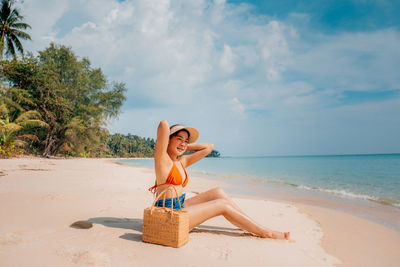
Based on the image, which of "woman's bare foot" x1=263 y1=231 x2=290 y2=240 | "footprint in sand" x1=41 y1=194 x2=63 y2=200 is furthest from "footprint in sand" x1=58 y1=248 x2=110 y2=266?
"footprint in sand" x1=41 y1=194 x2=63 y2=200

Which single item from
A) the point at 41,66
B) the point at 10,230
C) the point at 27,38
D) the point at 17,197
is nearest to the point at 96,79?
the point at 41,66

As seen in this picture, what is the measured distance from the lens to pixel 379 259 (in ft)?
10.0

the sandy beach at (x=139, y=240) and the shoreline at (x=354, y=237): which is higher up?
the sandy beach at (x=139, y=240)

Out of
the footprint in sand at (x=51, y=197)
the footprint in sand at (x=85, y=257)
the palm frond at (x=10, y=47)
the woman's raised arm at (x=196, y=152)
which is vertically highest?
the palm frond at (x=10, y=47)

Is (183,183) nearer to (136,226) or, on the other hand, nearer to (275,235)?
(136,226)

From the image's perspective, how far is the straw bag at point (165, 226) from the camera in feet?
7.70

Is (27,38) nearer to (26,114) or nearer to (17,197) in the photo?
(26,114)

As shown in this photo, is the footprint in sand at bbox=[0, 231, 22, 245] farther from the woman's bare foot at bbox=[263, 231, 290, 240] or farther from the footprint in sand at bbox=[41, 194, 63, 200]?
the woman's bare foot at bbox=[263, 231, 290, 240]

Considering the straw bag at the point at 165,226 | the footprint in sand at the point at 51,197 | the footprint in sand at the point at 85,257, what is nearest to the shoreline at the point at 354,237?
the straw bag at the point at 165,226

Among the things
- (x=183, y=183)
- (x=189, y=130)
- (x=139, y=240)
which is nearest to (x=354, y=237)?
(x=183, y=183)

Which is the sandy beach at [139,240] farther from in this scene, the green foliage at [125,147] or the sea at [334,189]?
the green foliage at [125,147]

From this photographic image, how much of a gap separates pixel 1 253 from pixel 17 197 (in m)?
2.94

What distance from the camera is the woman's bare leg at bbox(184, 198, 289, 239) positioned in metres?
2.84

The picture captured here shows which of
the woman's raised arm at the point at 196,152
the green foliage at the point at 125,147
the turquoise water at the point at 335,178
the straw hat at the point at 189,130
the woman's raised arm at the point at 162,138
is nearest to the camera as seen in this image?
the woman's raised arm at the point at 162,138
